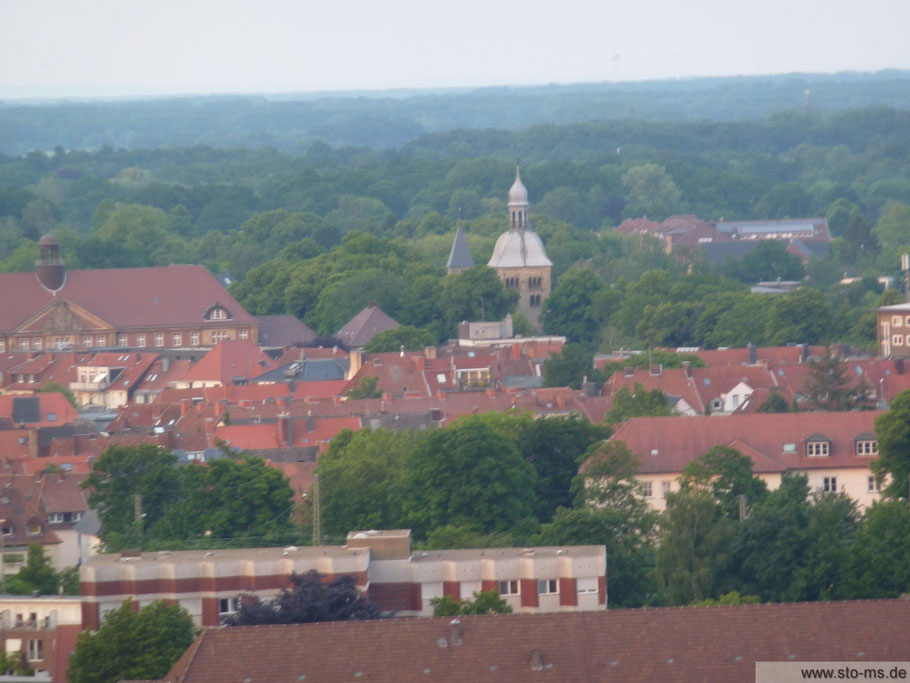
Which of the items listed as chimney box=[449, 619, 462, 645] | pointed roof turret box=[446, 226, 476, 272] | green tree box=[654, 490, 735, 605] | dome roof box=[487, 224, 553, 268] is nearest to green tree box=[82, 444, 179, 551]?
green tree box=[654, 490, 735, 605]

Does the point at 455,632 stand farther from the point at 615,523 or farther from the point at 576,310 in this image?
the point at 576,310

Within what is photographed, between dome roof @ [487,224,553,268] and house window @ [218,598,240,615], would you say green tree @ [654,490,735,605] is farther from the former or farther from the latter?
dome roof @ [487,224,553,268]

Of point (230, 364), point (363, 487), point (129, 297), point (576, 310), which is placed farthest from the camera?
point (129, 297)

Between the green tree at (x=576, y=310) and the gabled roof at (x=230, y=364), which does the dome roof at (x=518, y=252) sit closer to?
the green tree at (x=576, y=310)

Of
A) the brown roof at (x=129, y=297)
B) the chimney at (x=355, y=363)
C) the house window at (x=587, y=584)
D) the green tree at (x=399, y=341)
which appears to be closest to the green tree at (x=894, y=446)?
the house window at (x=587, y=584)

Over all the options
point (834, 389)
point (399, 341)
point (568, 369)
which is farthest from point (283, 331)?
point (834, 389)
